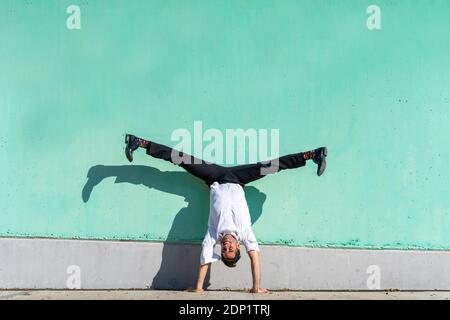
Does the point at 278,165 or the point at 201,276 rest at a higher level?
the point at 278,165

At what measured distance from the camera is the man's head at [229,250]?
6090 mm

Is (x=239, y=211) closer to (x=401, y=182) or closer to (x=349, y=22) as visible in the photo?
(x=401, y=182)

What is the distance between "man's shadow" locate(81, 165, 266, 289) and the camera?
261 inches

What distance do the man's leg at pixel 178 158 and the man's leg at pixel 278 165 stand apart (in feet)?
0.76

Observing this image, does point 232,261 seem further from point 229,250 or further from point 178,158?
point 178,158

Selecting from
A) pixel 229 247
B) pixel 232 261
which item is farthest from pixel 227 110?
pixel 232 261

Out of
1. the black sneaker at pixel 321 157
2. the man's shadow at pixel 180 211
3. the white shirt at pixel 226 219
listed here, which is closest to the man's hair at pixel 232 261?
the white shirt at pixel 226 219

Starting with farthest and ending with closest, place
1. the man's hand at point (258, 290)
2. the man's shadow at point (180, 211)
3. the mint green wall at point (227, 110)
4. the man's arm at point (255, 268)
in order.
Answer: the mint green wall at point (227, 110) < the man's shadow at point (180, 211) < the man's hand at point (258, 290) < the man's arm at point (255, 268)

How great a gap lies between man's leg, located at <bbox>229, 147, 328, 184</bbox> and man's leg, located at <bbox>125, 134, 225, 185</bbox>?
231 mm

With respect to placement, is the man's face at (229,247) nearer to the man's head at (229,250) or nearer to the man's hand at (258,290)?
the man's head at (229,250)

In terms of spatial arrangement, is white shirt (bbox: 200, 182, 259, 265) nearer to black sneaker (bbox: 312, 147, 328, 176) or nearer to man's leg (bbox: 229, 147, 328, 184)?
man's leg (bbox: 229, 147, 328, 184)

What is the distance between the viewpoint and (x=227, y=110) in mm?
6816

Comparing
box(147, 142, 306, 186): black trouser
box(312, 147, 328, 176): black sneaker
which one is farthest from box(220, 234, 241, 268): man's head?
box(312, 147, 328, 176): black sneaker

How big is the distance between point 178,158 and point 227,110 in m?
0.82
